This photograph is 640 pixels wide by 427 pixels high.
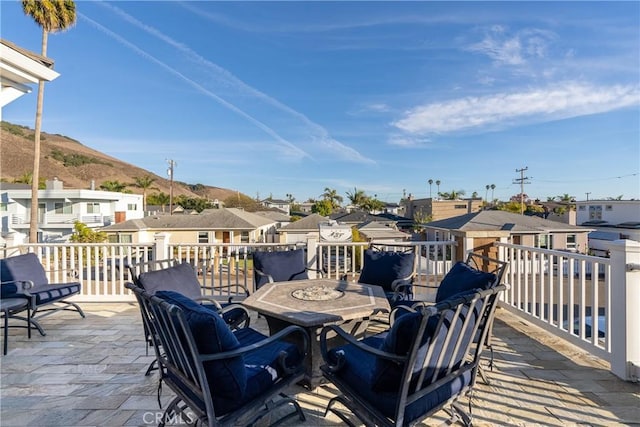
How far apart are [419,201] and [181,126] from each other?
2877 centimetres

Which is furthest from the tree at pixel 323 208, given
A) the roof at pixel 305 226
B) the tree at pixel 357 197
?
the roof at pixel 305 226

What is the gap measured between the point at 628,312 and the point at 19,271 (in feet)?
20.5

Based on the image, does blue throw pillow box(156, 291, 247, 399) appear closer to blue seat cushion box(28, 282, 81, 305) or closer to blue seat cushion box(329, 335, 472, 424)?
blue seat cushion box(329, 335, 472, 424)

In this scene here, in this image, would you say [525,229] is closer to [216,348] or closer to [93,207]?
[216,348]

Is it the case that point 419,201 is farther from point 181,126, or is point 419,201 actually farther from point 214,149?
point 181,126

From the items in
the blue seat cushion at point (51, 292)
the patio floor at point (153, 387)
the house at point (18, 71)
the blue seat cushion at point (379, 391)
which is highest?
the house at point (18, 71)

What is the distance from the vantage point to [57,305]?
472 cm

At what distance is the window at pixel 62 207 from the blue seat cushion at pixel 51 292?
2660 centimetres

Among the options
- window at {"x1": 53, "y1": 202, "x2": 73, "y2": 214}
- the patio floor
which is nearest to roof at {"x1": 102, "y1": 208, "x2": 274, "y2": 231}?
window at {"x1": 53, "y1": 202, "x2": 73, "y2": 214}

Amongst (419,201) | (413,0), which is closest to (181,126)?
(413,0)

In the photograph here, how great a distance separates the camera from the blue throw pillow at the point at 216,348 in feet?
4.83

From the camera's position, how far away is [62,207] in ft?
81.0

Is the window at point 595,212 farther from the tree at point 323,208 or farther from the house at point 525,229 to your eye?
the tree at point 323,208

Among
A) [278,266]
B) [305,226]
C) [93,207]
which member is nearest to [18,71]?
[278,266]
